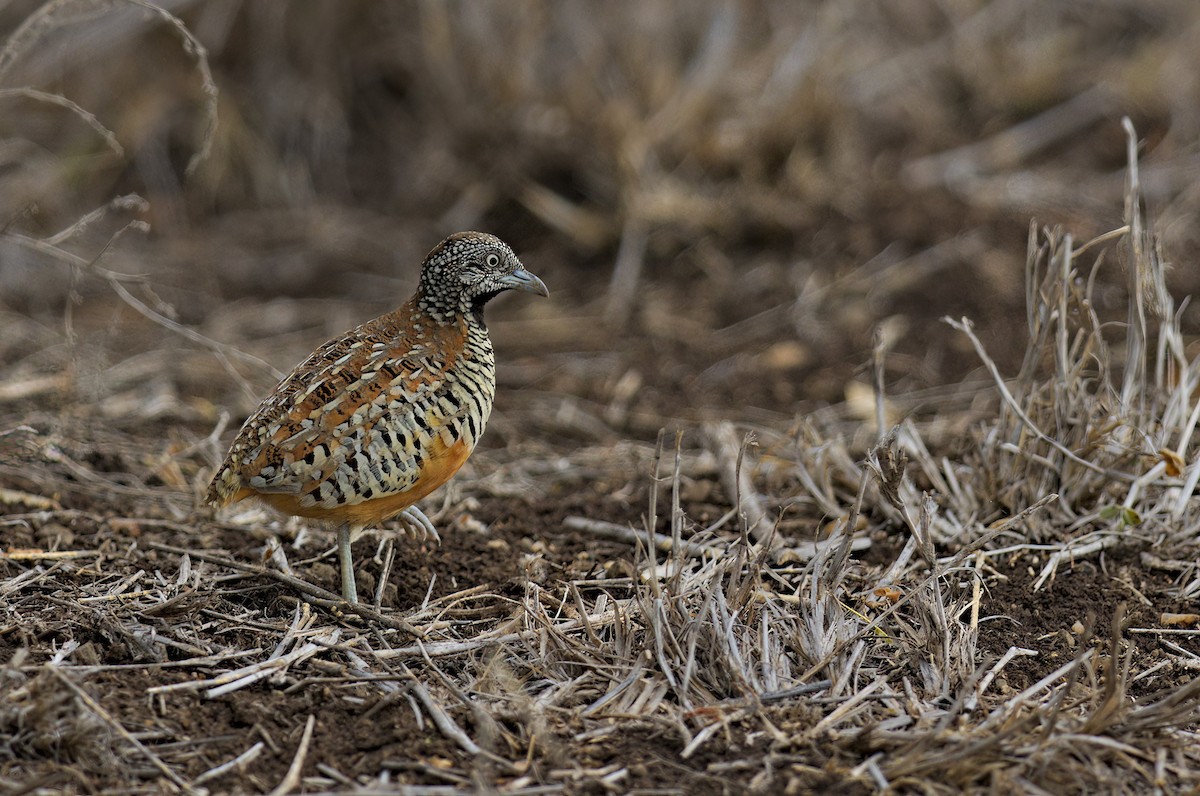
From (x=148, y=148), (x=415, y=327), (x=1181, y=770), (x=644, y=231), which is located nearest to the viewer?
(x=1181, y=770)

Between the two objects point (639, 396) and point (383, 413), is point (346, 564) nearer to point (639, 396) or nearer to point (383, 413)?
point (383, 413)

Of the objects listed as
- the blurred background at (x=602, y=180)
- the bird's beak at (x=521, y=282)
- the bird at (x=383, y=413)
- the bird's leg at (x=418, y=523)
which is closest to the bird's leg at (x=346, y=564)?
the bird at (x=383, y=413)

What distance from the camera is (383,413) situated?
14.9 feet

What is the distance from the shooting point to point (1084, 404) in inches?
205

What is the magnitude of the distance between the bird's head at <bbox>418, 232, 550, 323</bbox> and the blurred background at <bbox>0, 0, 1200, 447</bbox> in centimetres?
234

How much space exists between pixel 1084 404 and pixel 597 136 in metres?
4.91

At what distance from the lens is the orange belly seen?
458 cm

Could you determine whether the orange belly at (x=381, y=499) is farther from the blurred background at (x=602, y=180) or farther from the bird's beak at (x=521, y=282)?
the blurred background at (x=602, y=180)

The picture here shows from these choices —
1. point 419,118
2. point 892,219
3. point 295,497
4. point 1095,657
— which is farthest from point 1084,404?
point 419,118

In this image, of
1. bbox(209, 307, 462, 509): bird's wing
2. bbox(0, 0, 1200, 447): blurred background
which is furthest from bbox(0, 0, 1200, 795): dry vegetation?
bbox(209, 307, 462, 509): bird's wing

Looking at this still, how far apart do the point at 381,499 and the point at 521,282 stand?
103 centimetres

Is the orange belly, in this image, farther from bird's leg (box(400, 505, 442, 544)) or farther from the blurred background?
the blurred background

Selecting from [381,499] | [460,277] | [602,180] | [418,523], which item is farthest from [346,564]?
[602,180]

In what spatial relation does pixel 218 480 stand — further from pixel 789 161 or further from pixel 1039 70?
pixel 1039 70
